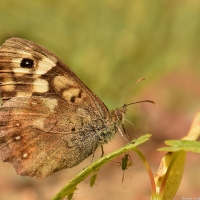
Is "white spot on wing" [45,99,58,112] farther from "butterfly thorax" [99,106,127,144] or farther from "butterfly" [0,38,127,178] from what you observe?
"butterfly thorax" [99,106,127,144]

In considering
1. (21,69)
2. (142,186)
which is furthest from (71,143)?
(142,186)

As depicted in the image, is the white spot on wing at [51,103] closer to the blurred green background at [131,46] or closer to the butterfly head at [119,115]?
the butterfly head at [119,115]

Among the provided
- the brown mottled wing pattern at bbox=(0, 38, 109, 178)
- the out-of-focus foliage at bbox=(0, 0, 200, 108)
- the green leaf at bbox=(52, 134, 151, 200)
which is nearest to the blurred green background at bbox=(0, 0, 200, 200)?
the out-of-focus foliage at bbox=(0, 0, 200, 108)

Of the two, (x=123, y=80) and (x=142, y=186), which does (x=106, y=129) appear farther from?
(x=123, y=80)

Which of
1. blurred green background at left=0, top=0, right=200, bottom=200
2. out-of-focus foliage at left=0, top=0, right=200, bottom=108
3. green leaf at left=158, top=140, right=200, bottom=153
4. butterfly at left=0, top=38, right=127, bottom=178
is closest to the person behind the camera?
green leaf at left=158, top=140, right=200, bottom=153

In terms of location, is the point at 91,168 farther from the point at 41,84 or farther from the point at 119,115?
the point at 41,84

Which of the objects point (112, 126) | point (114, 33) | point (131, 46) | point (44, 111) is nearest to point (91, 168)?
point (112, 126)

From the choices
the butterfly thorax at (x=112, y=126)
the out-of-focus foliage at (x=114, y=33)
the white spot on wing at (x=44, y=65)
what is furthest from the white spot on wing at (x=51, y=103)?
the out-of-focus foliage at (x=114, y=33)
